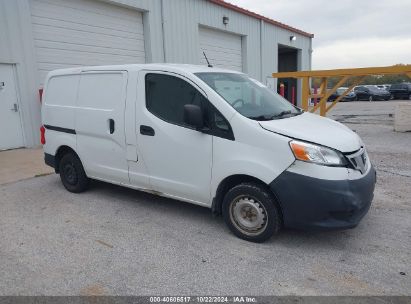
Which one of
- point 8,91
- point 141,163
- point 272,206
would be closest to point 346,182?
point 272,206

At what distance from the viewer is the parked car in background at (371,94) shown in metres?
31.1

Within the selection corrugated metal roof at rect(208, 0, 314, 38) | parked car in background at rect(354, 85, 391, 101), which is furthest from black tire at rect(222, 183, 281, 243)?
parked car in background at rect(354, 85, 391, 101)

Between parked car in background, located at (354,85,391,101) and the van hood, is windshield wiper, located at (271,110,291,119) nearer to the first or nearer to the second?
the van hood

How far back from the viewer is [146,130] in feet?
13.6

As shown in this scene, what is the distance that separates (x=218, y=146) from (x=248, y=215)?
770 mm

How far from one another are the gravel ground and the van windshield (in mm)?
1329

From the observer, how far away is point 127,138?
4.35 metres

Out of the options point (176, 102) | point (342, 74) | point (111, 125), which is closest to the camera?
point (176, 102)

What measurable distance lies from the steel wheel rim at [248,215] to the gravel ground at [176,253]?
0.16 meters

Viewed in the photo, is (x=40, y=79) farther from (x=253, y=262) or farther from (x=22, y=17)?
(x=253, y=262)

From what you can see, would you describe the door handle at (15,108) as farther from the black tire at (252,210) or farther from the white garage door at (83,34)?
the black tire at (252,210)

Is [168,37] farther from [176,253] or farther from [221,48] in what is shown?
[176,253]

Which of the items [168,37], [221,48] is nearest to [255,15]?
[221,48]

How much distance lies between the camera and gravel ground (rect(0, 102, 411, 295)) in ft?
9.32
